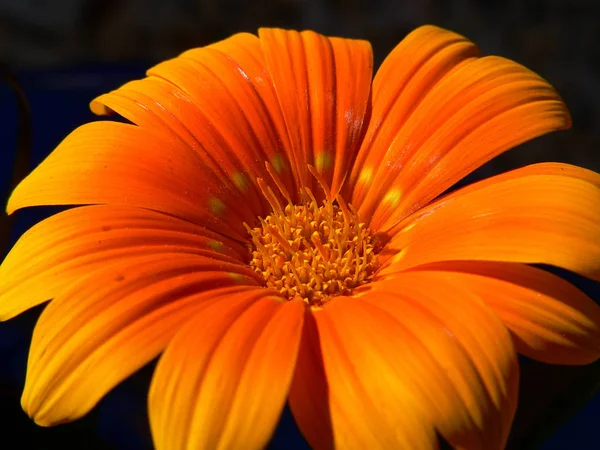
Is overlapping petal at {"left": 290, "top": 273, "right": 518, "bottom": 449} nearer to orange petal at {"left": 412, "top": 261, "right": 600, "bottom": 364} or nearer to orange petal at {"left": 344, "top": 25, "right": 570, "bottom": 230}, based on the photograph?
orange petal at {"left": 412, "top": 261, "right": 600, "bottom": 364}

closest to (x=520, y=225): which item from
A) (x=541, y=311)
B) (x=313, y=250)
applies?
(x=541, y=311)

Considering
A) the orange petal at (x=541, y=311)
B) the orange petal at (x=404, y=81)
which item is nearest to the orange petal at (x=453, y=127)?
the orange petal at (x=404, y=81)

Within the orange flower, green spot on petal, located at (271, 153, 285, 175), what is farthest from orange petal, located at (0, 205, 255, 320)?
green spot on petal, located at (271, 153, 285, 175)

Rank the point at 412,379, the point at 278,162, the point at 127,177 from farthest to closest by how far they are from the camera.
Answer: the point at 278,162, the point at 127,177, the point at 412,379

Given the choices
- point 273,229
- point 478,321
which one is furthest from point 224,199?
point 478,321

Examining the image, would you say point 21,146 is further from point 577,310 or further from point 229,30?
point 229,30

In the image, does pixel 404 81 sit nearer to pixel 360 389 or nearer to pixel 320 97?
pixel 320 97
